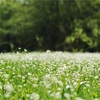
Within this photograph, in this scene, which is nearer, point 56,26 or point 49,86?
point 49,86

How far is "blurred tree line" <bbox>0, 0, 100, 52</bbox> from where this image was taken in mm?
41625

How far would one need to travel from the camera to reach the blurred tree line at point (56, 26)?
1639 inches

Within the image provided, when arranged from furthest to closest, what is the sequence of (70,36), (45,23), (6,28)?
(6,28) → (45,23) → (70,36)

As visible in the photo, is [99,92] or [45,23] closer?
[99,92]

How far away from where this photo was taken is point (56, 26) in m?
Result: 43.1

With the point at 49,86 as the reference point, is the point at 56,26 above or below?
above

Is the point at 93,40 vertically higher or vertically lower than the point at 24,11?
lower

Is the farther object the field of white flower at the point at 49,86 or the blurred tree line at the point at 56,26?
the blurred tree line at the point at 56,26

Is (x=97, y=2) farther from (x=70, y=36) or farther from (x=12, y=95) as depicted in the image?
(x=12, y=95)

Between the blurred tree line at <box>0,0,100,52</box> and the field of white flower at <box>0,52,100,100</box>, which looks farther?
the blurred tree line at <box>0,0,100,52</box>

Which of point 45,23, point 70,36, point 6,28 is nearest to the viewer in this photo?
point 70,36

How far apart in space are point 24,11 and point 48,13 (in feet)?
13.8

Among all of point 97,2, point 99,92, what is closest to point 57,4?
point 97,2

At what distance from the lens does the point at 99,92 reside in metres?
6.17
